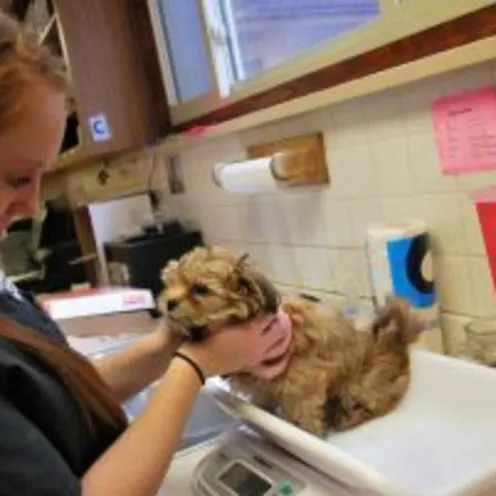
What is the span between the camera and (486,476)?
2.64ft

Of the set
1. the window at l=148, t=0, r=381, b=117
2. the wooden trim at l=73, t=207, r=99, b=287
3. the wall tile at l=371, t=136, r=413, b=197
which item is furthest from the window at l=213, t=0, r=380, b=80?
the wooden trim at l=73, t=207, r=99, b=287

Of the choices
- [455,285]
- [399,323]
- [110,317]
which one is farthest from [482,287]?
[110,317]

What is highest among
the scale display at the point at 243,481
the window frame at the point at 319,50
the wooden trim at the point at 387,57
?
the window frame at the point at 319,50

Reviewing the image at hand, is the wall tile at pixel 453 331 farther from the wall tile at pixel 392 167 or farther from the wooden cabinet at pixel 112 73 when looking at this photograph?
the wooden cabinet at pixel 112 73

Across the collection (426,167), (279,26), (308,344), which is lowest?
(308,344)

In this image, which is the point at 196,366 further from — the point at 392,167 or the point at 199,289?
the point at 392,167

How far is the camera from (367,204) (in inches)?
60.0

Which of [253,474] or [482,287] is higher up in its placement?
[482,287]

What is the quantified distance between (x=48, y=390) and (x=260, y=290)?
1.29 ft

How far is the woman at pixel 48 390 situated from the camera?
2.35ft

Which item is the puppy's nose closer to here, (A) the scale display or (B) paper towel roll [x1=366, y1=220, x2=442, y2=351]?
(A) the scale display

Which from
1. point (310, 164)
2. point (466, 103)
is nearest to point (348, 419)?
point (466, 103)

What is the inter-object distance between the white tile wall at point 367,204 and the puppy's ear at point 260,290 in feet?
1.37

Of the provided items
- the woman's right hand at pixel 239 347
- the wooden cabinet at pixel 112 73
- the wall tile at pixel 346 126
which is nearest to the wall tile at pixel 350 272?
the wall tile at pixel 346 126
